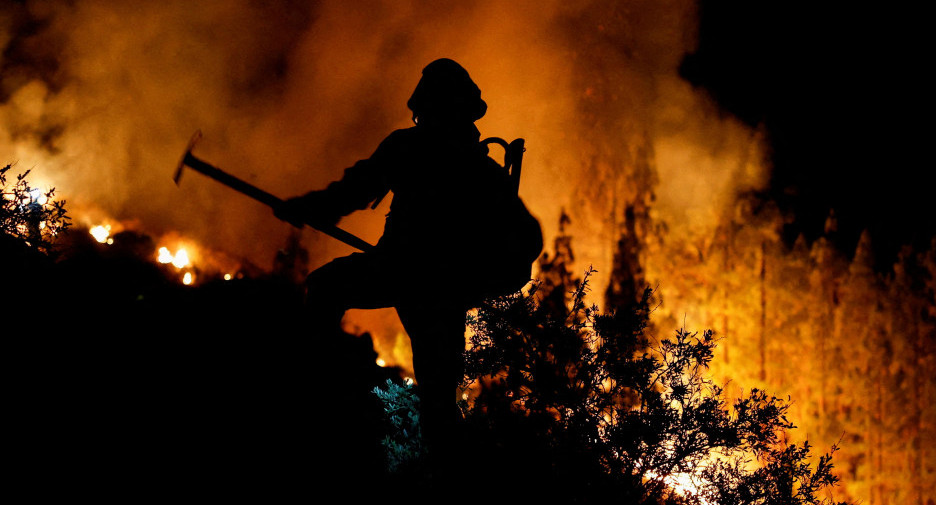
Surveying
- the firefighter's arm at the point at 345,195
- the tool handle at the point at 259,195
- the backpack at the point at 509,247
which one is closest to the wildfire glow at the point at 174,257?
the tool handle at the point at 259,195

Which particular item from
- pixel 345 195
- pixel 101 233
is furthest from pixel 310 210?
pixel 101 233

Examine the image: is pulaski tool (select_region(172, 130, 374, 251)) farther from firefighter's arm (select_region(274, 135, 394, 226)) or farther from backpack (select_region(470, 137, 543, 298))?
backpack (select_region(470, 137, 543, 298))

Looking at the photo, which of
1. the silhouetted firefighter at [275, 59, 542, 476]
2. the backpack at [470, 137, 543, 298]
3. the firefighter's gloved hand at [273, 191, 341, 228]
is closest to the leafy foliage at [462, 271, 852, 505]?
the silhouetted firefighter at [275, 59, 542, 476]

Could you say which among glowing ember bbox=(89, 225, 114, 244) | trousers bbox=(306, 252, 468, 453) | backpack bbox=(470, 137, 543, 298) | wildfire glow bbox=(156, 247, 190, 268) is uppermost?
wildfire glow bbox=(156, 247, 190, 268)

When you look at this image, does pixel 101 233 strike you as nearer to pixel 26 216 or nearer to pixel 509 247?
pixel 26 216

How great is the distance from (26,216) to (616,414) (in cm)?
1185

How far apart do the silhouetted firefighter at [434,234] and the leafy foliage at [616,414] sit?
247cm

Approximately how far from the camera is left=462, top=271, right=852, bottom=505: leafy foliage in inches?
227

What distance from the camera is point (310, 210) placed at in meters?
3.72

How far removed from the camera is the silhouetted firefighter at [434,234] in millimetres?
3635

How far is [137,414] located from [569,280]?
5907 millimetres

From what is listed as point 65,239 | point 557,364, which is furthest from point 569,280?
point 65,239

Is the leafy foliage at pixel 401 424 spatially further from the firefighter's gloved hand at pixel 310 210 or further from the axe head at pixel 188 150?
the axe head at pixel 188 150

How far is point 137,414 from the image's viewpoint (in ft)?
15.8
